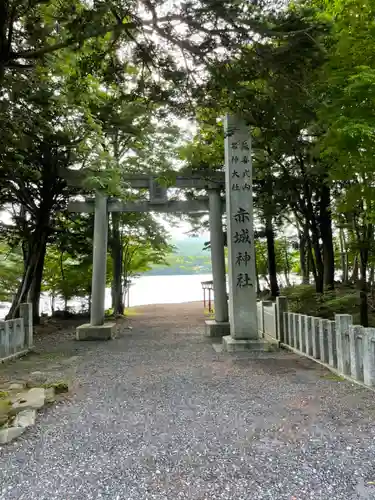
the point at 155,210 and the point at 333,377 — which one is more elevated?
the point at 155,210

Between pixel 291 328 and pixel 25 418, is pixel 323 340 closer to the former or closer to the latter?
pixel 291 328

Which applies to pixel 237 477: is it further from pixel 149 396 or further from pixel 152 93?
pixel 152 93

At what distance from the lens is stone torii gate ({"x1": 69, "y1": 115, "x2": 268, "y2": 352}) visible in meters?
7.47

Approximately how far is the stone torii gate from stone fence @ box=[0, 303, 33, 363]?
6.60 feet

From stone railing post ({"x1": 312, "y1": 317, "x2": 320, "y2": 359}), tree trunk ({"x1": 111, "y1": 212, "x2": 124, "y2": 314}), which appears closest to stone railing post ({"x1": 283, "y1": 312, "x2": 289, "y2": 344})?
stone railing post ({"x1": 312, "y1": 317, "x2": 320, "y2": 359})

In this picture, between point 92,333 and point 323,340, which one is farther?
point 92,333

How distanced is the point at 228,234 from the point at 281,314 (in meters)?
1.93

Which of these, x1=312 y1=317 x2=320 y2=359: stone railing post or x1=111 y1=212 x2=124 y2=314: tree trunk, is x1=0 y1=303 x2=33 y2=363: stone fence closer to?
x1=312 y1=317 x2=320 y2=359: stone railing post

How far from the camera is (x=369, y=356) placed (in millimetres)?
4340

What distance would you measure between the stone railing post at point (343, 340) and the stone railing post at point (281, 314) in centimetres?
255

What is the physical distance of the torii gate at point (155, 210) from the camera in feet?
32.9

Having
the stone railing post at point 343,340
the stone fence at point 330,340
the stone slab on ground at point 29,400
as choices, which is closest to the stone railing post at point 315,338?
the stone fence at point 330,340

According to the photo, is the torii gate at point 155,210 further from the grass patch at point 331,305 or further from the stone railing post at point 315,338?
the stone railing post at point 315,338

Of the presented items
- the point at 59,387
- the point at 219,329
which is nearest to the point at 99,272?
the point at 219,329
